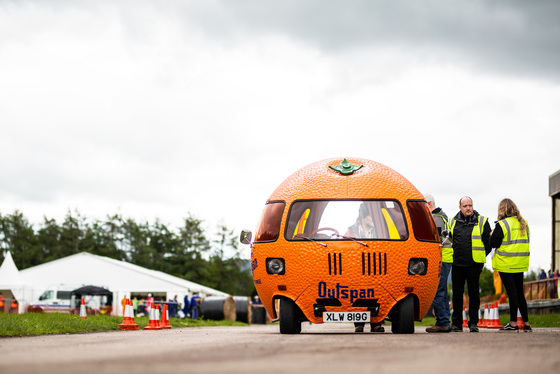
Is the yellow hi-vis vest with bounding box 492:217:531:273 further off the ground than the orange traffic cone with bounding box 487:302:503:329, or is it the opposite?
the yellow hi-vis vest with bounding box 492:217:531:273

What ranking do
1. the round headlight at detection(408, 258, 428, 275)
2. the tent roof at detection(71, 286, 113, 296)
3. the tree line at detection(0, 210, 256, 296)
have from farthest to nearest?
1. the tree line at detection(0, 210, 256, 296)
2. the tent roof at detection(71, 286, 113, 296)
3. the round headlight at detection(408, 258, 428, 275)

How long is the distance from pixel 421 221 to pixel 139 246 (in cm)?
10060

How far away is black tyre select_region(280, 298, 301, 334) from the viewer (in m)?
10.3

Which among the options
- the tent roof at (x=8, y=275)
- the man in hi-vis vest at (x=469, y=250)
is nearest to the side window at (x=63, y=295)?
the tent roof at (x=8, y=275)

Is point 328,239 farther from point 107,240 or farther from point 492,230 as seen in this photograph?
point 107,240

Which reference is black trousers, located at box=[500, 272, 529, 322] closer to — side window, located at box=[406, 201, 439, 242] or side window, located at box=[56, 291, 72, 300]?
side window, located at box=[406, 201, 439, 242]

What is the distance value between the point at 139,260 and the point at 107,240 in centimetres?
620

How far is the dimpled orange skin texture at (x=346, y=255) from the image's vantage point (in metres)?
10.0

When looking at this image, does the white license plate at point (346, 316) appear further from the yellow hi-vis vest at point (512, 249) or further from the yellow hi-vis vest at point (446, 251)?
the yellow hi-vis vest at point (512, 249)

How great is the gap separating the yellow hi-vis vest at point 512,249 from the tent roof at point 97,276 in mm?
41112

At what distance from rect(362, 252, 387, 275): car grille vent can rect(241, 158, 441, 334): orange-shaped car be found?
1 cm

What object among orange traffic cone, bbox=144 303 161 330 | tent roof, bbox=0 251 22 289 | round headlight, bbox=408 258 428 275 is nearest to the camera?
round headlight, bbox=408 258 428 275

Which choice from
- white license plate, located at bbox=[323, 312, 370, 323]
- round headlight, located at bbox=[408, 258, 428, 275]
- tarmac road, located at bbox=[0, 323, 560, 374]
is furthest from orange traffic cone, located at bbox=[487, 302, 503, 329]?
tarmac road, located at bbox=[0, 323, 560, 374]

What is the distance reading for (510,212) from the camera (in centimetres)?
1183
